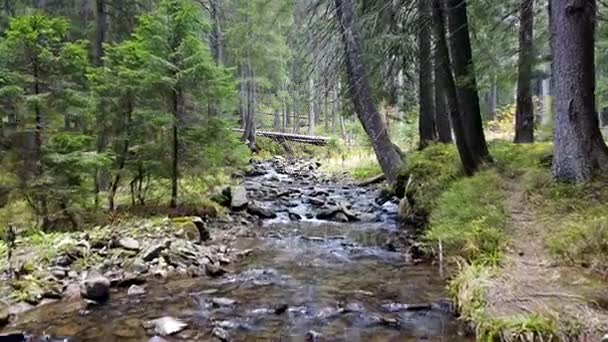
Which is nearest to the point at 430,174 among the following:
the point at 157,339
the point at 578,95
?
the point at 578,95

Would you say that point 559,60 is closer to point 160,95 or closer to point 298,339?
point 298,339

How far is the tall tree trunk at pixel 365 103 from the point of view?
35.3 ft

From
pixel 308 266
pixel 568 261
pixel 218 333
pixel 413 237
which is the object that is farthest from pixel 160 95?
pixel 568 261

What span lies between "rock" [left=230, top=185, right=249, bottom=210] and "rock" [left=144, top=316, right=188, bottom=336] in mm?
6112

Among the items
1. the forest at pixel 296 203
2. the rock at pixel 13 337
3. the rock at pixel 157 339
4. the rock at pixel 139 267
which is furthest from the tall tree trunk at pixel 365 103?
the rock at pixel 13 337

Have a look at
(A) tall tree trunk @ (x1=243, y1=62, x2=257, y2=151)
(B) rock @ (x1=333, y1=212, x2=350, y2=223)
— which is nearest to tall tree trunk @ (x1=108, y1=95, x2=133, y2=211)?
(B) rock @ (x1=333, y1=212, x2=350, y2=223)

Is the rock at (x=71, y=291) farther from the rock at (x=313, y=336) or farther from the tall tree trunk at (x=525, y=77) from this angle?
the tall tree trunk at (x=525, y=77)

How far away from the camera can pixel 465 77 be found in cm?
828

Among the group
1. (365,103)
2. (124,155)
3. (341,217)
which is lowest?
(341,217)

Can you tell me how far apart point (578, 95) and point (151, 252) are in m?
5.85

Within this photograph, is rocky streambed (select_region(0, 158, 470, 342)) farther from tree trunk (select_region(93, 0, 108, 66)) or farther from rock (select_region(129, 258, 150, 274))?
tree trunk (select_region(93, 0, 108, 66))

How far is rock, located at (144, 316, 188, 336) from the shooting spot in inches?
178

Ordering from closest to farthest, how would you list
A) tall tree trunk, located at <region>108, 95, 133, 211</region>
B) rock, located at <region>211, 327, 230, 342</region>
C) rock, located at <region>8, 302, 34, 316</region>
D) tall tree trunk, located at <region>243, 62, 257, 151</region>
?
rock, located at <region>211, 327, 230, 342</region>, rock, located at <region>8, 302, 34, 316</region>, tall tree trunk, located at <region>108, 95, 133, 211</region>, tall tree trunk, located at <region>243, 62, 257, 151</region>

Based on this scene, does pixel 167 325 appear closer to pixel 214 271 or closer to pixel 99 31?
pixel 214 271
